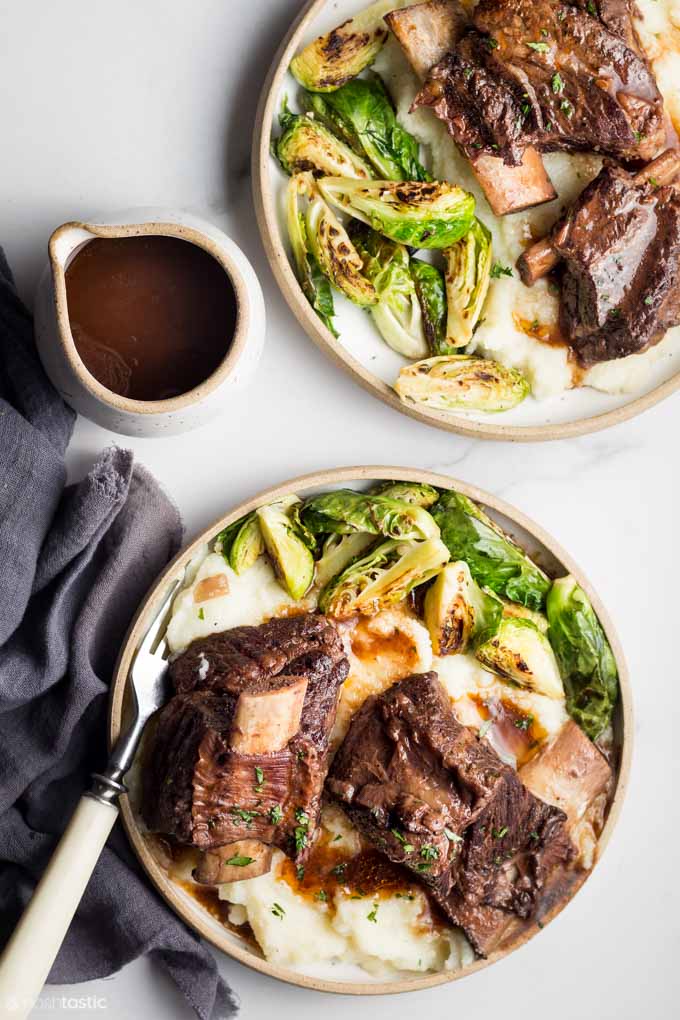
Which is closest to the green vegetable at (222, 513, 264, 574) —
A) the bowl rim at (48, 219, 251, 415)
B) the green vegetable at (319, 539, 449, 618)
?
the green vegetable at (319, 539, 449, 618)

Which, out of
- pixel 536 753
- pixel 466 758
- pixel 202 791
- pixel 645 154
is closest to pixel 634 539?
pixel 536 753

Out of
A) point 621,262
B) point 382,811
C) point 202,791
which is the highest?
point 621,262

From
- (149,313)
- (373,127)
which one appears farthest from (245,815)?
(373,127)

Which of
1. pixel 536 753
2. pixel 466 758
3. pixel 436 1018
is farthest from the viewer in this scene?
pixel 436 1018

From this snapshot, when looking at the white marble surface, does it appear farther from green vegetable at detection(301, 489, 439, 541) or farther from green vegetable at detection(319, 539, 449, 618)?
green vegetable at detection(319, 539, 449, 618)

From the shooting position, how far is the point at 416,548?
3910 mm

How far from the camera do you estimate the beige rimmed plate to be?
12.3 ft

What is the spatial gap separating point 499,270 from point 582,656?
1636mm

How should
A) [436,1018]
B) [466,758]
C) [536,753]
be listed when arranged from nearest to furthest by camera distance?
[466,758] < [536,753] < [436,1018]

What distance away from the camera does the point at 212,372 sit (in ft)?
11.5

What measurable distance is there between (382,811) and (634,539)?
176 cm

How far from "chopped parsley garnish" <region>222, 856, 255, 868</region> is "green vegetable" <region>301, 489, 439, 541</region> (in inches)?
50.8

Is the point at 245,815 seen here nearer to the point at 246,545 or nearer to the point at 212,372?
the point at 246,545

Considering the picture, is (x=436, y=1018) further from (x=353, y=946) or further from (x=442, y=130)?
(x=442, y=130)
